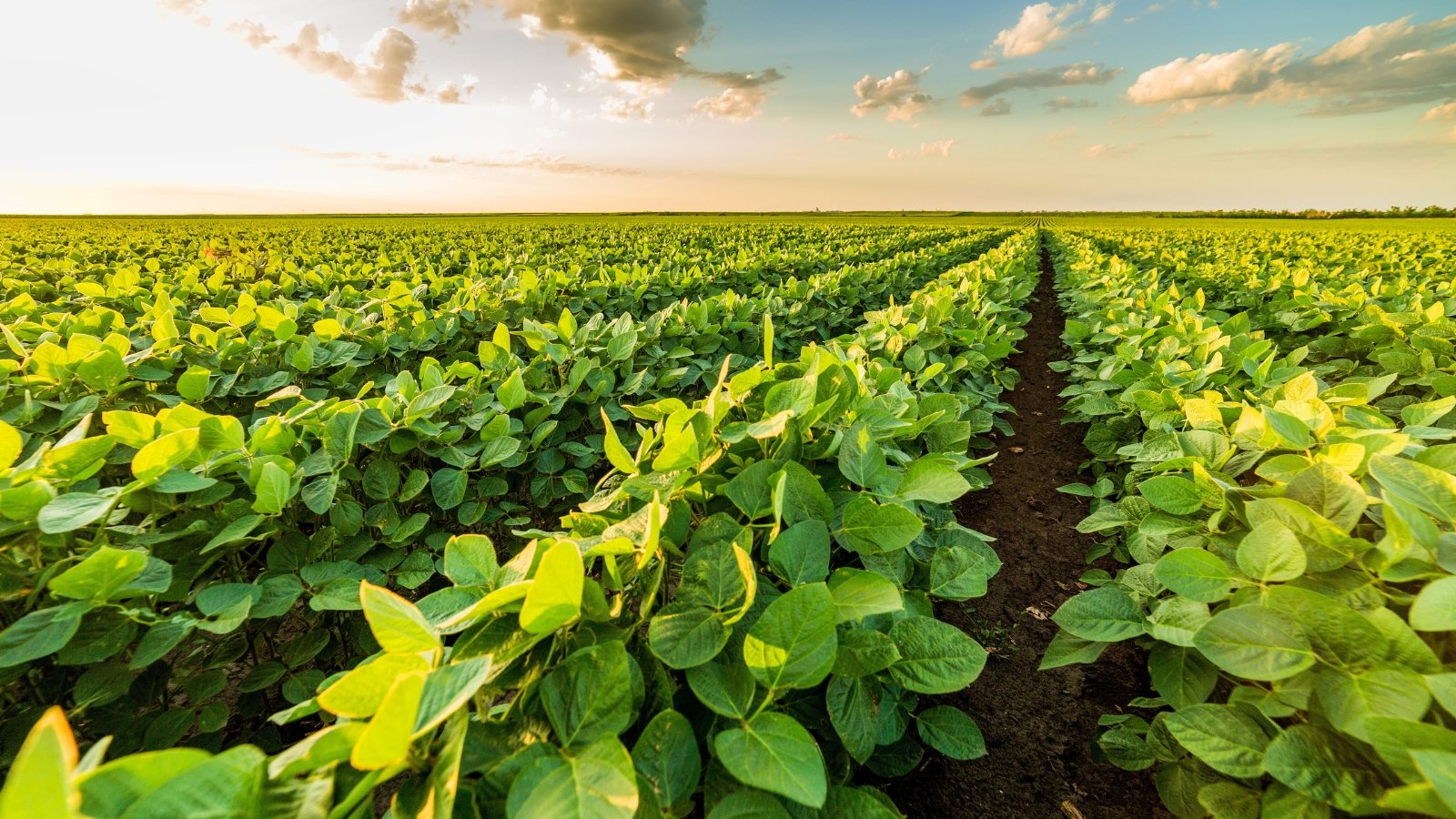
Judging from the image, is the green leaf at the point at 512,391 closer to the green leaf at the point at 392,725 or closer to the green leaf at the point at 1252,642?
the green leaf at the point at 392,725

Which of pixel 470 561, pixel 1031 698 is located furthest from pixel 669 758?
pixel 1031 698

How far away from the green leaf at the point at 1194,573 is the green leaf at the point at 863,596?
577 millimetres

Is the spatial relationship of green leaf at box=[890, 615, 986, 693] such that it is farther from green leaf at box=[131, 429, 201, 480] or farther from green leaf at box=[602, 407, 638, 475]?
green leaf at box=[131, 429, 201, 480]

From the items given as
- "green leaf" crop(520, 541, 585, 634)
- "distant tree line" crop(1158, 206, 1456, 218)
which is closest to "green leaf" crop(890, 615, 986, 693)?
"green leaf" crop(520, 541, 585, 634)

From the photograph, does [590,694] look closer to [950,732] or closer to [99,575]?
[950,732]

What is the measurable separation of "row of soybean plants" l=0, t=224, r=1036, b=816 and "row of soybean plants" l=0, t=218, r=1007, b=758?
0.02 meters

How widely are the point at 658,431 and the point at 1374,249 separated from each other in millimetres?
22205

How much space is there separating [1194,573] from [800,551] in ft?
2.60

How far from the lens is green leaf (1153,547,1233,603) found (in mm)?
1138

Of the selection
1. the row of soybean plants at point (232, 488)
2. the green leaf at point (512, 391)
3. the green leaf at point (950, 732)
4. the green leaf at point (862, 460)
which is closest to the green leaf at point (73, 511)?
the row of soybean plants at point (232, 488)

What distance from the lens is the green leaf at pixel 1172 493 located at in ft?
4.98

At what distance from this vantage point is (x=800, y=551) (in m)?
1.12

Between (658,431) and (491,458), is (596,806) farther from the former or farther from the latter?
(491,458)

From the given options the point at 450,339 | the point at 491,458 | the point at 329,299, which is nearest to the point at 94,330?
the point at 329,299
